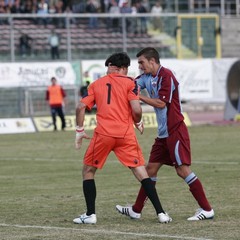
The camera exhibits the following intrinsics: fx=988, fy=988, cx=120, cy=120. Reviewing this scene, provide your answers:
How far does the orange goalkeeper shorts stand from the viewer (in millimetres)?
11547

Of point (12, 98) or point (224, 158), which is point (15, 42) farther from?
point (224, 158)

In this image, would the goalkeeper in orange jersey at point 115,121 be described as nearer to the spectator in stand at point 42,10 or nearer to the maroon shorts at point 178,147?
the maroon shorts at point 178,147

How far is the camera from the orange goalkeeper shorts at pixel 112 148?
11547mm

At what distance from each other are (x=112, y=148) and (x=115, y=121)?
12.8 inches

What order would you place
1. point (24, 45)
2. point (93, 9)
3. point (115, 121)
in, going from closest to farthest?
point (115, 121) → point (24, 45) → point (93, 9)

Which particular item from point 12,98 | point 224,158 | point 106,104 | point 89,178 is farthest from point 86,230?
point 12,98

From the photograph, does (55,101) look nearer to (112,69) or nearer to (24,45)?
(24,45)

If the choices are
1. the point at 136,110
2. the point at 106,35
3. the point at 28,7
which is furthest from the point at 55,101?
the point at 136,110

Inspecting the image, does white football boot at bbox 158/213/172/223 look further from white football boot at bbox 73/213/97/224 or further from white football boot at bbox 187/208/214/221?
white football boot at bbox 73/213/97/224

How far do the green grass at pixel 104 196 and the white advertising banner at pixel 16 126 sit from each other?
759 cm

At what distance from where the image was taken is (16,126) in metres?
34.4

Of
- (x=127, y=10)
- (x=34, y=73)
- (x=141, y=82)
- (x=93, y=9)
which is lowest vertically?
(x=34, y=73)

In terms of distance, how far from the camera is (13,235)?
10.7 meters

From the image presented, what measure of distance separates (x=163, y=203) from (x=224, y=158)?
316 inches
